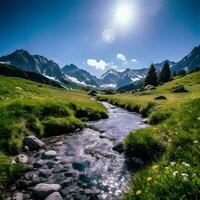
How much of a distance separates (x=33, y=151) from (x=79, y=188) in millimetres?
5465

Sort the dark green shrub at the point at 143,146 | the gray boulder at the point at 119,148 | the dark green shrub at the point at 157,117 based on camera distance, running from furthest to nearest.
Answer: the dark green shrub at the point at 157,117
the gray boulder at the point at 119,148
the dark green shrub at the point at 143,146

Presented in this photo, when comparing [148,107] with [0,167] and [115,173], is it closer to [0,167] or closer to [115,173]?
[115,173]

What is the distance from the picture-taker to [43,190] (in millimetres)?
Answer: 8930

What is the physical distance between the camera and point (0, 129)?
1332cm

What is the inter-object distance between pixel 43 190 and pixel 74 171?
7.95 feet

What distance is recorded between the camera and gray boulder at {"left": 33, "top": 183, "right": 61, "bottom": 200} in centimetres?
873

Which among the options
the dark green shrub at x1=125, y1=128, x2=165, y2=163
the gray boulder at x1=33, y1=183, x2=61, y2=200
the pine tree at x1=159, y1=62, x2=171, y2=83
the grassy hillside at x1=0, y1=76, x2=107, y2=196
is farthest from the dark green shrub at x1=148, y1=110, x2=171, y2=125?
the pine tree at x1=159, y1=62, x2=171, y2=83

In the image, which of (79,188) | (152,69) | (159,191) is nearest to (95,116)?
(79,188)

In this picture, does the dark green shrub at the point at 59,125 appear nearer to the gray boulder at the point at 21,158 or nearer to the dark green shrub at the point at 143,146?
the gray boulder at the point at 21,158

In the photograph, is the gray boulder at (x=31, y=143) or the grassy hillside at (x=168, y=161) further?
the gray boulder at (x=31, y=143)

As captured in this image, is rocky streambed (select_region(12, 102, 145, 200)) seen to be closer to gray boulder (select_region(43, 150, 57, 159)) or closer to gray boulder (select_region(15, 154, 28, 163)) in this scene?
gray boulder (select_region(43, 150, 57, 159))

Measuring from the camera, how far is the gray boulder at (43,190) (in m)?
8.73

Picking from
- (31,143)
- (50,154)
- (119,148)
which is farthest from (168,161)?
(31,143)

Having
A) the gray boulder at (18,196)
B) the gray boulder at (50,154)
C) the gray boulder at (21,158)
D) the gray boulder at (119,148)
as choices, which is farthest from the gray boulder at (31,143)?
the gray boulder at (18,196)
